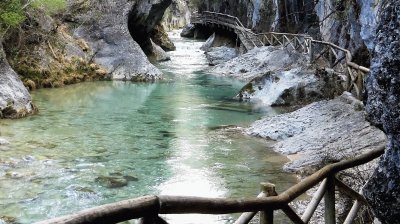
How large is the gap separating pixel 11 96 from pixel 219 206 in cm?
1148

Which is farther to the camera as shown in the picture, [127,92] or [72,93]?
[127,92]

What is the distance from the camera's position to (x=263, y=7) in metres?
31.8

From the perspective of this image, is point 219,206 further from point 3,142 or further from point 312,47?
point 312,47

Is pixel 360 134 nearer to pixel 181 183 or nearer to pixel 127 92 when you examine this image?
pixel 181 183

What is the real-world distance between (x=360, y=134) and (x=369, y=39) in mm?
1854

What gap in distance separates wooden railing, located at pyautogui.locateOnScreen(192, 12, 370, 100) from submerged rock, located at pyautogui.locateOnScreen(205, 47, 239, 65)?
1445 millimetres

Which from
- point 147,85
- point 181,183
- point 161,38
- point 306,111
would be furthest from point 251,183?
point 161,38

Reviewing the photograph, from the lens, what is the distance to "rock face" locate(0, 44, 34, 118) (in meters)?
12.9

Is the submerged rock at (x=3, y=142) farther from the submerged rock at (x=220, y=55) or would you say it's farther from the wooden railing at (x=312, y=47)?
the submerged rock at (x=220, y=55)

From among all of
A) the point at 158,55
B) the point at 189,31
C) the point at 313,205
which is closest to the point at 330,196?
Result: the point at 313,205

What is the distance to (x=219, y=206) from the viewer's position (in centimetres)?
324

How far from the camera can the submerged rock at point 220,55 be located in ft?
102

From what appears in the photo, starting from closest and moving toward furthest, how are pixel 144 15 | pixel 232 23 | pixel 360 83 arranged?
pixel 360 83 → pixel 144 15 → pixel 232 23

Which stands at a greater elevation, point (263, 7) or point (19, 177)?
point (263, 7)
